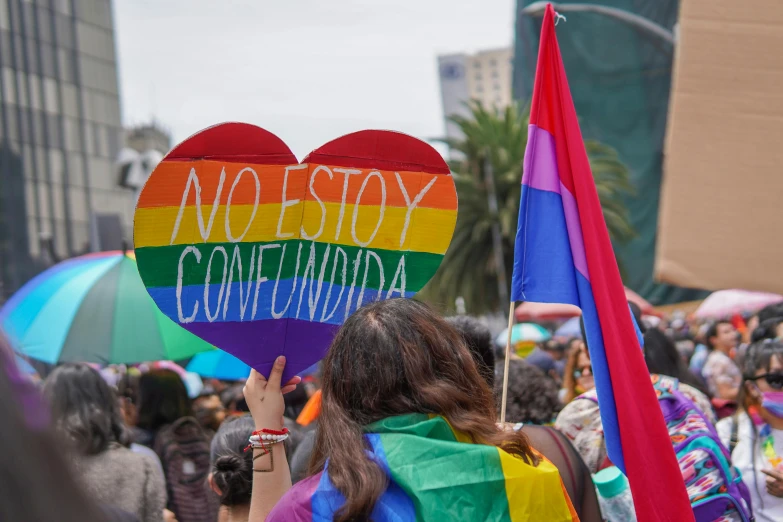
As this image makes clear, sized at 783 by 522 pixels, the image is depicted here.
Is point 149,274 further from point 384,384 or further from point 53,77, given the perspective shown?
point 53,77

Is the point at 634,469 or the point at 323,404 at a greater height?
the point at 323,404

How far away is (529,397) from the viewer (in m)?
3.38

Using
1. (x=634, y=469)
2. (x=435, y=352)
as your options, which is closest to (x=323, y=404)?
(x=435, y=352)

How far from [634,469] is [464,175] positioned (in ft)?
63.5

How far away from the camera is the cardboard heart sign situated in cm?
215

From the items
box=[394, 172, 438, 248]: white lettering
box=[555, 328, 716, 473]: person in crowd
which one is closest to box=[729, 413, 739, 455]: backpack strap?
box=[555, 328, 716, 473]: person in crowd

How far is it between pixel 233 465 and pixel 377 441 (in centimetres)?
131

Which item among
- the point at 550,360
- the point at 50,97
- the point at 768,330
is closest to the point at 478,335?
the point at 768,330

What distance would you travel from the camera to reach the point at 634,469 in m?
2.54

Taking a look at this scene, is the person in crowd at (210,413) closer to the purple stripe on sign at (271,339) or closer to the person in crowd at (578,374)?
the person in crowd at (578,374)

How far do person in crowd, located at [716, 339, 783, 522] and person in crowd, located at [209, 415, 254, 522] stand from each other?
1.89 metres

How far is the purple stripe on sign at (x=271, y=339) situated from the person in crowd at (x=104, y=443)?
133 cm

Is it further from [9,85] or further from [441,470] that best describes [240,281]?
[9,85]

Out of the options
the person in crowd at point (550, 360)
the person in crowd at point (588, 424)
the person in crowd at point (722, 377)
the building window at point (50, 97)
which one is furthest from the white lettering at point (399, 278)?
the building window at point (50, 97)
